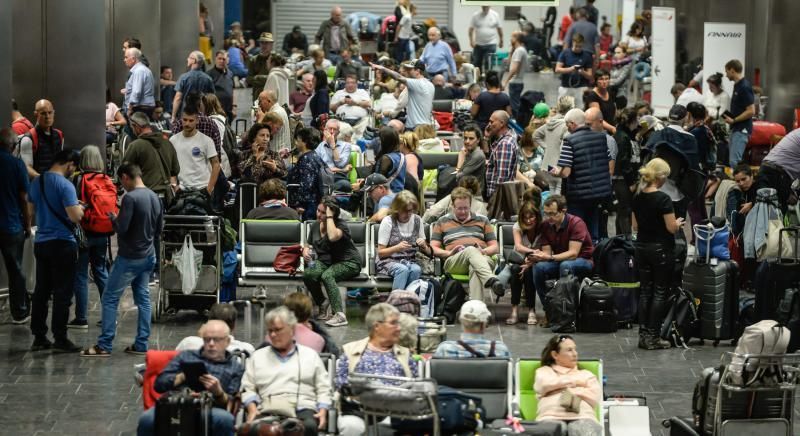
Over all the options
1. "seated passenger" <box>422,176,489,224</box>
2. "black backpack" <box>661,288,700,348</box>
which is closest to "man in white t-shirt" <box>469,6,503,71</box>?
"seated passenger" <box>422,176,489,224</box>

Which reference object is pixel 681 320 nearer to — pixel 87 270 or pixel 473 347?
pixel 473 347

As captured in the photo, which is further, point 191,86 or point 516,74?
point 516,74

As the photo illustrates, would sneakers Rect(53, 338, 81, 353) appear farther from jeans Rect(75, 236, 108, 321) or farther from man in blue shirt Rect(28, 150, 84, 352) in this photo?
jeans Rect(75, 236, 108, 321)

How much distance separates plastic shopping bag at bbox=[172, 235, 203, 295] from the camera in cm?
1406

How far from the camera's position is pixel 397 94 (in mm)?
23969

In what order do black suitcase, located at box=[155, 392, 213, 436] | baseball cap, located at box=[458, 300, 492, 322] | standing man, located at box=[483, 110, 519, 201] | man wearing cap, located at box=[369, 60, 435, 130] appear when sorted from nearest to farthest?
black suitcase, located at box=[155, 392, 213, 436], baseball cap, located at box=[458, 300, 492, 322], standing man, located at box=[483, 110, 519, 201], man wearing cap, located at box=[369, 60, 435, 130]

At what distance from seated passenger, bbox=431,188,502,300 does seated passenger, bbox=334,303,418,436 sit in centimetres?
410

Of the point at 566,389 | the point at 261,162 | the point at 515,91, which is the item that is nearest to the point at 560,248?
the point at 261,162

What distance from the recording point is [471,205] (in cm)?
1523

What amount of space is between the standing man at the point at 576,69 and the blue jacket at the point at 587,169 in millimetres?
11823

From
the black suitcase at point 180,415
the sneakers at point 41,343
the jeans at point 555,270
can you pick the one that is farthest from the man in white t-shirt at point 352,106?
the black suitcase at point 180,415

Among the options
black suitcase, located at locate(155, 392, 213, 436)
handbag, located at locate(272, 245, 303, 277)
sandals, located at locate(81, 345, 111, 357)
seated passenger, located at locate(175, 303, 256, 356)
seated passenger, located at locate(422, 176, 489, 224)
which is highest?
seated passenger, located at locate(422, 176, 489, 224)

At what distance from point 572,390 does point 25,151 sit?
25.9 feet

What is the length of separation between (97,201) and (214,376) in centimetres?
423
